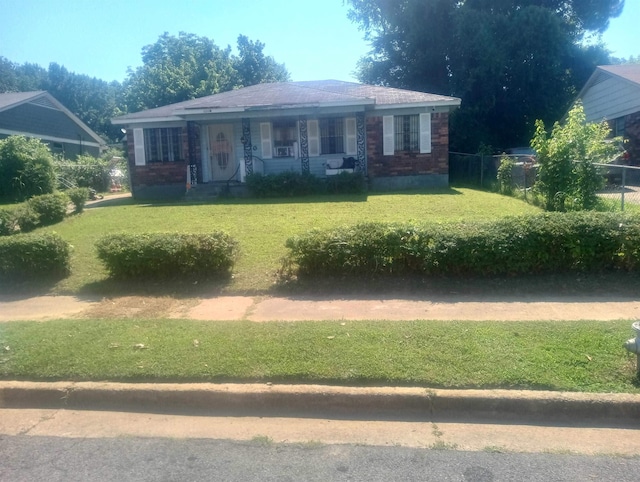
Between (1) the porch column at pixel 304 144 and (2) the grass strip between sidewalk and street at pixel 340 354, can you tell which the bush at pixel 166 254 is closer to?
(2) the grass strip between sidewalk and street at pixel 340 354

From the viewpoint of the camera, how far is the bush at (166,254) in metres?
8.07

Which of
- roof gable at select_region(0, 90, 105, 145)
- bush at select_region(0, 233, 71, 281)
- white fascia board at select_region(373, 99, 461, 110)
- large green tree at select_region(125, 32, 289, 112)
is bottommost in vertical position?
bush at select_region(0, 233, 71, 281)

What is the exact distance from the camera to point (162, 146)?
854 inches

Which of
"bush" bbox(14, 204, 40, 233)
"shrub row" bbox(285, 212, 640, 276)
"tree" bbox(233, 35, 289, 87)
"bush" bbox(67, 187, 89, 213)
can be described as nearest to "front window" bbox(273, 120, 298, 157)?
"bush" bbox(67, 187, 89, 213)

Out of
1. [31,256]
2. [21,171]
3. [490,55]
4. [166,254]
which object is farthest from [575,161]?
[490,55]

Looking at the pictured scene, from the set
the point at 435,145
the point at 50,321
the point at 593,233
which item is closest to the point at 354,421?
the point at 50,321

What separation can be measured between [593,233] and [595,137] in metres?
5.51

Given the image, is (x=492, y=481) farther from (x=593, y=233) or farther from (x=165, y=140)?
(x=165, y=140)

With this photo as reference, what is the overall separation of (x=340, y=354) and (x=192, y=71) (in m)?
39.3

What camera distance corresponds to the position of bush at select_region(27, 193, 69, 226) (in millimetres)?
13562

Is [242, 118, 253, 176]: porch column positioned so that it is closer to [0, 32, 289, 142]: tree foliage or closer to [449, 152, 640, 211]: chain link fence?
[449, 152, 640, 211]: chain link fence

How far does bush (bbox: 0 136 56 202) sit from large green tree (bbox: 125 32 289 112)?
19.5 meters

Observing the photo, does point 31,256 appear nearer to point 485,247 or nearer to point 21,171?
point 485,247

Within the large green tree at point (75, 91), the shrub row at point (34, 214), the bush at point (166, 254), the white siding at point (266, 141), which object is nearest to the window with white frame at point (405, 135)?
the white siding at point (266, 141)
